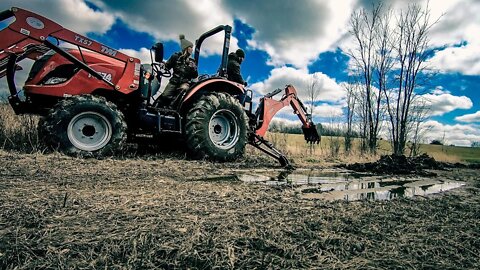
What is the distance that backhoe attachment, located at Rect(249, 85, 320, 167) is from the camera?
22.7 ft

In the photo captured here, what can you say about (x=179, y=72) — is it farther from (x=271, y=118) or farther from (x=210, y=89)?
(x=271, y=118)

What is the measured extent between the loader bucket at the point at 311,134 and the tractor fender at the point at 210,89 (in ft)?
8.96

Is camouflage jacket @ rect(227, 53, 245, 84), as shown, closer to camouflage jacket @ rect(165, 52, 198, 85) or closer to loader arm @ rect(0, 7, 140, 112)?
camouflage jacket @ rect(165, 52, 198, 85)

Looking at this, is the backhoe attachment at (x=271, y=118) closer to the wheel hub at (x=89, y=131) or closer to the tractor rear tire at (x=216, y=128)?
the tractor rear tire at (x=216, y=128)

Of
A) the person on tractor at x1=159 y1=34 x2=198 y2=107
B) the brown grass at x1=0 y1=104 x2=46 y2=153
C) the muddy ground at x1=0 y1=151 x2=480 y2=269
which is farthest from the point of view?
the person on tractor at x1=159 y1=34 x2=198 y2=107

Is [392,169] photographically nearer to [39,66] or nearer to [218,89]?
[218,89]

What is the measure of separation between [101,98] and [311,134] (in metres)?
6.00

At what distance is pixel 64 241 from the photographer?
148 centimetres

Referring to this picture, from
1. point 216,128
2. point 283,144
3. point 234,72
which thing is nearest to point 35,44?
point 216,128

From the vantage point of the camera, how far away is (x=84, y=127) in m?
5.13

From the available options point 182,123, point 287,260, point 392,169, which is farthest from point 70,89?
point 392,169

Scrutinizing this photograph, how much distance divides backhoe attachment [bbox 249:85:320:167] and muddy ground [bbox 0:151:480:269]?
149 inches

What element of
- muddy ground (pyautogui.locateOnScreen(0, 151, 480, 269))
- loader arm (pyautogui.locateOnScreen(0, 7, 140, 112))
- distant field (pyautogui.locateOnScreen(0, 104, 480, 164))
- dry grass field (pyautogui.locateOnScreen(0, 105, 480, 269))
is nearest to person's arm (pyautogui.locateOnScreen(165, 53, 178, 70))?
loader arm (pyautogui.locateOnScreen(0, 7, 140, 112))

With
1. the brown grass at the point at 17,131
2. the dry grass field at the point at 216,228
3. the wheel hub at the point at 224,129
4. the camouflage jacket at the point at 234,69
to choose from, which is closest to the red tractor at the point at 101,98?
the wheel hub at the point at 224,129
